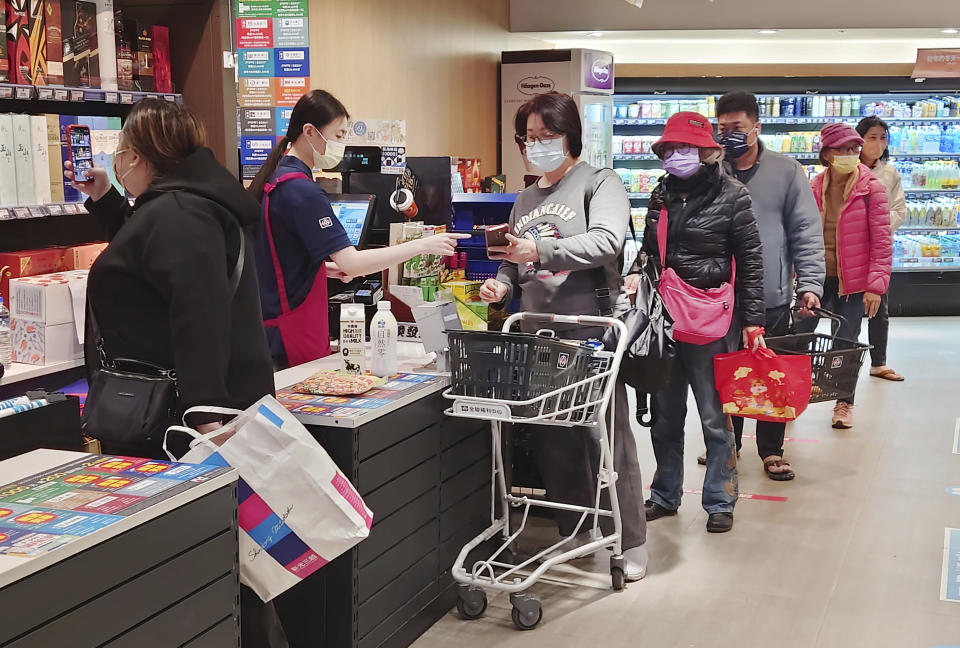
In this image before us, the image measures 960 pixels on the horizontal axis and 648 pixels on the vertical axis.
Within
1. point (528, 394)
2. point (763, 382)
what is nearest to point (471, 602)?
point (528, 394)

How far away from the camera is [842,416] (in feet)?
21.4

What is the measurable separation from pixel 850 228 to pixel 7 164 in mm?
4937

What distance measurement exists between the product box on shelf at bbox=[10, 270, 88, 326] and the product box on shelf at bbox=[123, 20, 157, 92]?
0.95 m

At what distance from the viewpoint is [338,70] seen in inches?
275

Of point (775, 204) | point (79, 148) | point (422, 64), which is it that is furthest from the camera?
point (422, 64)

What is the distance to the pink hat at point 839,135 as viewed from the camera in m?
6.14

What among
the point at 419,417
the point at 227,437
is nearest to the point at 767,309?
the point at 419,417

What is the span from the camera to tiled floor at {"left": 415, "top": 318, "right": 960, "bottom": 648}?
3.52 meters

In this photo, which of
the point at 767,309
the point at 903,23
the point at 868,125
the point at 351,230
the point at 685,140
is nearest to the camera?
the point at 685,140

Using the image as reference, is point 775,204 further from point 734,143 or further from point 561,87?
point 561,87

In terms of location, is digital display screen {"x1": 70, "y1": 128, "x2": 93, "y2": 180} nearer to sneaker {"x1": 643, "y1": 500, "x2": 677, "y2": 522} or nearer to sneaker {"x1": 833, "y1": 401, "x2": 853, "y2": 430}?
sneaker {"x1": 643, "y1": 500, "x2": 677, "y2": 522}

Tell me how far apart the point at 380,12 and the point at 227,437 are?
19.0 ft

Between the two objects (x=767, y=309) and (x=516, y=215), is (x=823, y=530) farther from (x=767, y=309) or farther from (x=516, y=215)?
(x=516, y=215)

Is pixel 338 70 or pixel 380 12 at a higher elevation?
pixel 380 12
